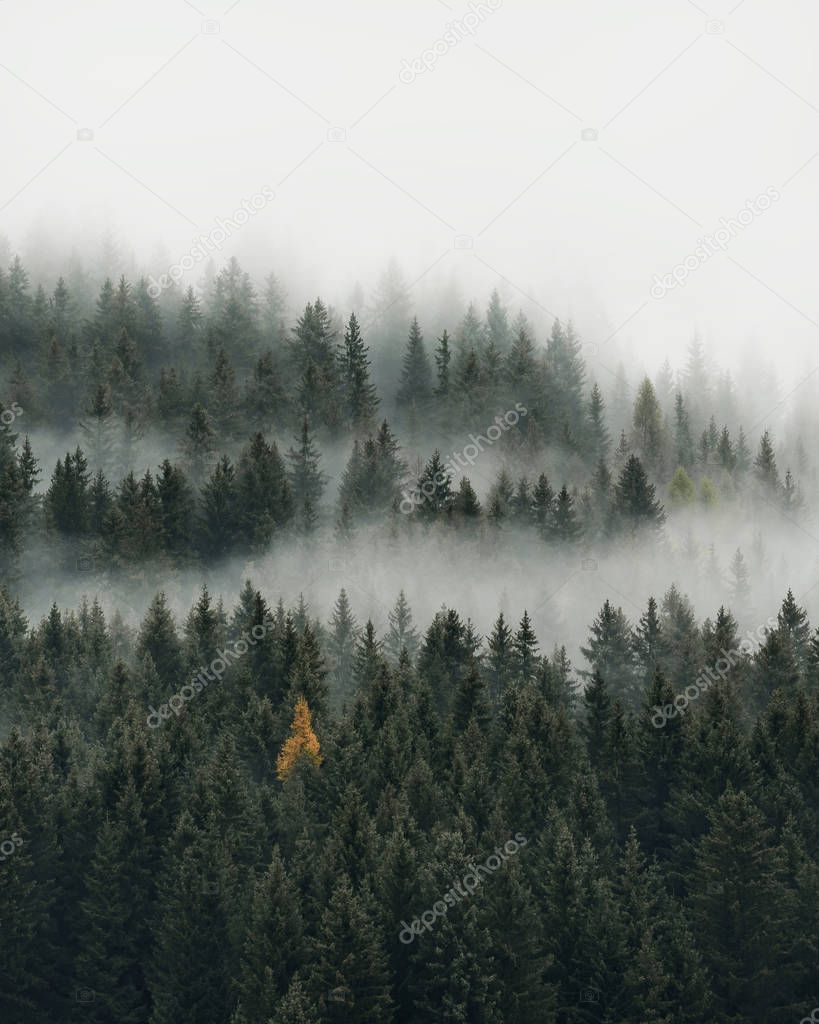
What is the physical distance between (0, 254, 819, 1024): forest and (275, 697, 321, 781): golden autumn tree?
37cm

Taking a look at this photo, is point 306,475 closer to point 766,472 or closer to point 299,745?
point 766,472

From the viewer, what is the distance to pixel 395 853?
57.2 metres

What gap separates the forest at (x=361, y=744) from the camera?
55812 millimetres

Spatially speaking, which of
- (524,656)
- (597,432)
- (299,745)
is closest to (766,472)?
(597,432)

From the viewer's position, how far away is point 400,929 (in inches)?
2206

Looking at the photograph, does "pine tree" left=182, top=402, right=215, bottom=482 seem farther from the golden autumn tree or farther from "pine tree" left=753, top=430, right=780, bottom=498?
"pine tree" left=753, top=430, right=780, bottom=498

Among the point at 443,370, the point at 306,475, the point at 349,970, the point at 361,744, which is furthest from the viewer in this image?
the point at 443,370

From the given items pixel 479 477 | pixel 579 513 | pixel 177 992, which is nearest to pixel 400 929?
pixel 177 992

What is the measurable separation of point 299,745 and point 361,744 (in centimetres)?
552

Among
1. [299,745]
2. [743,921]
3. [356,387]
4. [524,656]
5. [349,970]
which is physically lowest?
[743,921]

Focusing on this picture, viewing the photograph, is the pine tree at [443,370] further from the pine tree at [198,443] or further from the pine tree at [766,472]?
the pine tree at [766,472]

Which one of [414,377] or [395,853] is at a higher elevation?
[414,377]

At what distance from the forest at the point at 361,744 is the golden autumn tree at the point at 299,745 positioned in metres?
0.37

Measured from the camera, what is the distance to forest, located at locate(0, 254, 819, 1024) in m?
55.8
